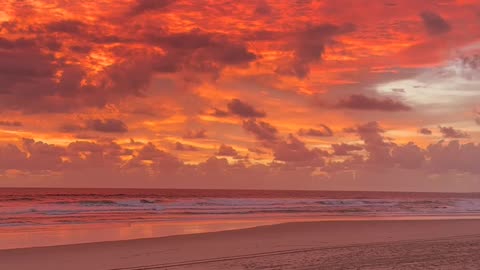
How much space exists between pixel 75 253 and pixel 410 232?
17.2m

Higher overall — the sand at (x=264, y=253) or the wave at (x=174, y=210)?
the wave at (x=174, y=210)

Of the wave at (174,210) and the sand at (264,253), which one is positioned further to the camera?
the wave at (174,210)

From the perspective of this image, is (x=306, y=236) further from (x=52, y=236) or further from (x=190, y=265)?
(x=52, y=236)

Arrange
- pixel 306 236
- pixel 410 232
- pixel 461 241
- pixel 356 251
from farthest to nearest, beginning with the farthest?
1. pixel 410 232
2. pixel 306 236
3. pixel 461 241
4. pixel 356 251

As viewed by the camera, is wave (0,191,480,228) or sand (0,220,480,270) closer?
sand (0,220,480,270)

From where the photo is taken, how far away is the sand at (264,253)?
1639 cm

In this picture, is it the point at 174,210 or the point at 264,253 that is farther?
the point at 174,210

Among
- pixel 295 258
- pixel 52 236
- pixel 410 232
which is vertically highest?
pixel 52 236

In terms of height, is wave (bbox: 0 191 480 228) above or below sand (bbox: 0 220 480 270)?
above

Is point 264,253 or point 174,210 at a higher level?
point 174,210

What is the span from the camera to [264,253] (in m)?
19.0

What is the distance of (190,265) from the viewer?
54.3ft

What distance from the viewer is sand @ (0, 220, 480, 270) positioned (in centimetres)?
1639

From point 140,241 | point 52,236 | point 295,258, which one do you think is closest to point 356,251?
point 295,258
